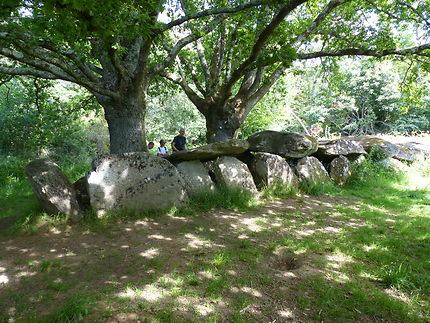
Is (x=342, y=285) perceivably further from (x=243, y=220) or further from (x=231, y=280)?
(x=243, y=220)

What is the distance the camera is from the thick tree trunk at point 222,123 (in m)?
7.94

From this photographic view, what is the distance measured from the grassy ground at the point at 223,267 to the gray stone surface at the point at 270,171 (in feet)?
4.09

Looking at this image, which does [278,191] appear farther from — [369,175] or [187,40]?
[187,40]

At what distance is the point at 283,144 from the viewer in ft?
24.7

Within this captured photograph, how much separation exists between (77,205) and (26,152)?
7.85m

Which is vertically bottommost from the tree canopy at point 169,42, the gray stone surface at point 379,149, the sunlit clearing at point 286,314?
the sunlit clearing at point 286,314

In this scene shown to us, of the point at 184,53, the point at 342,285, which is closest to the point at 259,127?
the point at 184,53

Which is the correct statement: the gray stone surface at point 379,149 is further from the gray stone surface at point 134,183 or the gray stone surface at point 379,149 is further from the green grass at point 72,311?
the green grass at point 72,311

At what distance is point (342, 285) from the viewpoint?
3.02 metres

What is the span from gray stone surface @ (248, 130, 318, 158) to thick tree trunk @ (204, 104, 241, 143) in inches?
30.6

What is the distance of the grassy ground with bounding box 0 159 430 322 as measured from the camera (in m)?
2.61

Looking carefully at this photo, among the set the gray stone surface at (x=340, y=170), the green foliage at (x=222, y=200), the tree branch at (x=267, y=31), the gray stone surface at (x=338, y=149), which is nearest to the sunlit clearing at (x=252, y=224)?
the green foliage at (x=222, y=200)

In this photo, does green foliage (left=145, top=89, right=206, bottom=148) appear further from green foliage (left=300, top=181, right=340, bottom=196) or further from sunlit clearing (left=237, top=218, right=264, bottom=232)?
sunlit clearing (left=237, top=218, right=264, bottom=232)

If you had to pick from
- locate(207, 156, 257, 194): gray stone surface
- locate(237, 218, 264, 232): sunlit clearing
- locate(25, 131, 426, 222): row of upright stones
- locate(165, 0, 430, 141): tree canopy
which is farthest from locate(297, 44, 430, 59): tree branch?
locate(237, 218, 264, 232): sunlit clearing
